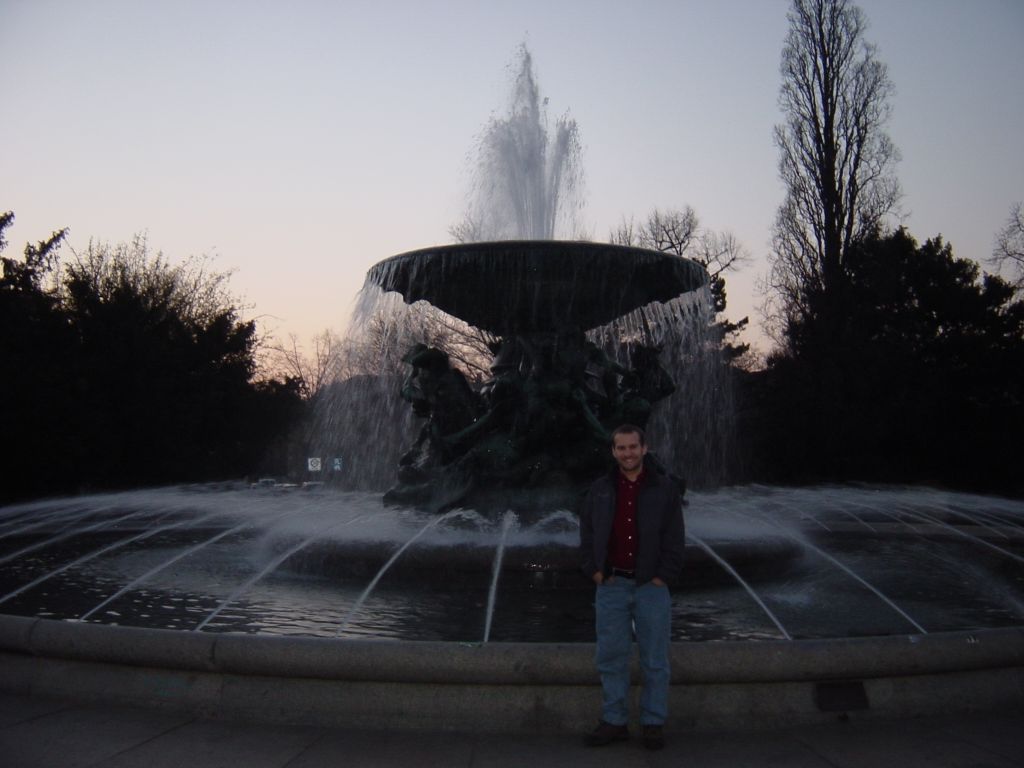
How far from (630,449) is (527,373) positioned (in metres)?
6.67

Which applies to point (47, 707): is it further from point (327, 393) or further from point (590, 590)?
point (327, 393)

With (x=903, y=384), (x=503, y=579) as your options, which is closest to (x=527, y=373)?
(x=503, y=579)

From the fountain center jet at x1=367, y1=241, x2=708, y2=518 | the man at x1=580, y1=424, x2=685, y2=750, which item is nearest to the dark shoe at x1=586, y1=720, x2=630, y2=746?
the man at x1=580, y1=424, x2=685, y2=750

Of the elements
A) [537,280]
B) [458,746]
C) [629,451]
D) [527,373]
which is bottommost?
A: [458,746]

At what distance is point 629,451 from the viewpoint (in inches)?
170

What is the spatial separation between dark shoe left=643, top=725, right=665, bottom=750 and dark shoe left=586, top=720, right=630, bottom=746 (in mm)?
104

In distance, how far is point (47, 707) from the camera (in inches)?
191

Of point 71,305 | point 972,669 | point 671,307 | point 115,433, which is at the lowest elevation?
point 972,669

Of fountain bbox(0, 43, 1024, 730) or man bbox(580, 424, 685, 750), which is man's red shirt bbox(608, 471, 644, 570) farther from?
fountain bbox(0, 43, 1024, 730)

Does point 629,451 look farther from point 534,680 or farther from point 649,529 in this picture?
point 534,680

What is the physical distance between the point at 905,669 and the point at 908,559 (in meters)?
5.94

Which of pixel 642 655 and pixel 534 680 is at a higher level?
pixel 642 655

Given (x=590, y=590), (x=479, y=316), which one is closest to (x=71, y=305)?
(x=479, y=316)

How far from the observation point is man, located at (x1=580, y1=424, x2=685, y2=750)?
4.25 meters
